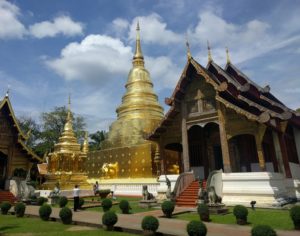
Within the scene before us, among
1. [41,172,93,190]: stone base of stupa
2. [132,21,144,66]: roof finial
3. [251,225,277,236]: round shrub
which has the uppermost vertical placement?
[132,21,144,66]: roof finial

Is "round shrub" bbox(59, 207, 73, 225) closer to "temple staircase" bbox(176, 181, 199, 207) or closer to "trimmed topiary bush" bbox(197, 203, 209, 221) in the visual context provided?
"trimmed topiary bush" bbox(197, 203, 209, 221)

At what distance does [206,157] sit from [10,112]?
46.8 feet

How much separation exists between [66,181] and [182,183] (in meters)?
13.7

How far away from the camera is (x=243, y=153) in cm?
1709

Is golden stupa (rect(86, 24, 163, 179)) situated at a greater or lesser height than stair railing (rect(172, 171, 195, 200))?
greater

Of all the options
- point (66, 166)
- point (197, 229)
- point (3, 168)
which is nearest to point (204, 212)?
point (197, 229)

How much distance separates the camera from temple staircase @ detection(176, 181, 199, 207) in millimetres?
13617

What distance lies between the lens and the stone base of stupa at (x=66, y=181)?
2420 centimetres

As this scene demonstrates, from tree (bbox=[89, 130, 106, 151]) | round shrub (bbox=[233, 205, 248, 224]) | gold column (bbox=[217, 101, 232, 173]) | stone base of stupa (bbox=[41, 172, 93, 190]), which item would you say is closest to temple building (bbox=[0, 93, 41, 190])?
stone base of stupa (bbox=[41, 172, 93, 190])

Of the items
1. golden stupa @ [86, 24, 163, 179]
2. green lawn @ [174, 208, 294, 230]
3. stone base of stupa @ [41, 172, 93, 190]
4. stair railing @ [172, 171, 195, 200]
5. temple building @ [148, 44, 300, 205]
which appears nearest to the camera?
green lawn @ [174, 208, 294, 230]

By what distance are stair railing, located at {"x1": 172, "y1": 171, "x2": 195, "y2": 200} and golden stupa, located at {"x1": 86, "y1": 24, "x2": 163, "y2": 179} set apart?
356 inches

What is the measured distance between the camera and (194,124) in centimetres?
1602

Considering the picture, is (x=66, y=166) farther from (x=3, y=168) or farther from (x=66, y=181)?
(x=3, y=168)

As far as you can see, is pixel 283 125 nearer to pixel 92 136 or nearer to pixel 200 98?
pixel 200 98
